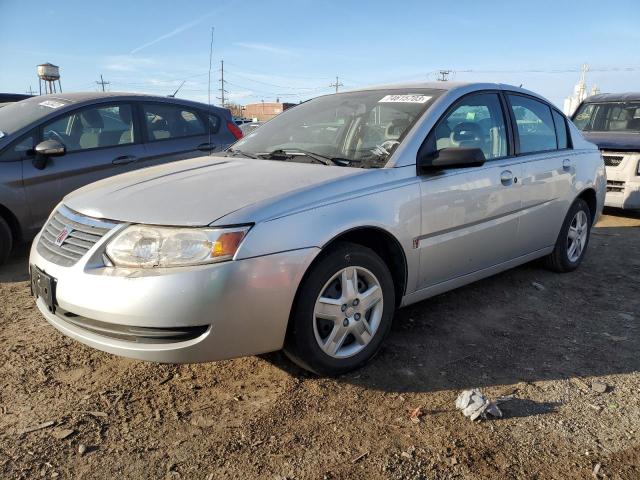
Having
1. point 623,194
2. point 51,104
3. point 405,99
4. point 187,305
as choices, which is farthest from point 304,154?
point 623,194

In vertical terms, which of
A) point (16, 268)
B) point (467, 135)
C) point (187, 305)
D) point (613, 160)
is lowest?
point (16, 268)

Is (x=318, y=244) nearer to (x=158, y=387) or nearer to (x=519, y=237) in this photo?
(x=158, y=387)

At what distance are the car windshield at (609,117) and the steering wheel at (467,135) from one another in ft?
19.2

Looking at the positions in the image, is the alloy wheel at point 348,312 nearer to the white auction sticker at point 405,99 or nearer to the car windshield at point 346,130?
the car windshield at point 346,130

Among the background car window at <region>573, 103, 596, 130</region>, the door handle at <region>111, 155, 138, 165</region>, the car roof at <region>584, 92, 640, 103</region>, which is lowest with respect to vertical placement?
the door handle at <region>111, 155, 138, 165</region>

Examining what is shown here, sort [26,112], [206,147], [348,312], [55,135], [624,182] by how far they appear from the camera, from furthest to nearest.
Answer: [624,182] → [206,147] → [26,112] → [55,135] → [348,312]

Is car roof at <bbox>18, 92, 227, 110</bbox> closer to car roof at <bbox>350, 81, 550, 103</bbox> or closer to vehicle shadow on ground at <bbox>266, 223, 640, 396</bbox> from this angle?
car roof at <bbox>350, 81, 550, 103</bbox>

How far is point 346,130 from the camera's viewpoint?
11.6 feet

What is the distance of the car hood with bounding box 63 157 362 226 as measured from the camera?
8.25ft

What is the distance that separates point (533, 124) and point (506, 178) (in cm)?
84

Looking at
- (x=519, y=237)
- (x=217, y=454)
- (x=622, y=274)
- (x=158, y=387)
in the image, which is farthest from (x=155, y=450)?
(x=622, y=274)

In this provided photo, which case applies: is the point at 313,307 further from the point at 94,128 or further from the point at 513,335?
the point at 94,128

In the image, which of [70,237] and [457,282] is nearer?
[70,237]

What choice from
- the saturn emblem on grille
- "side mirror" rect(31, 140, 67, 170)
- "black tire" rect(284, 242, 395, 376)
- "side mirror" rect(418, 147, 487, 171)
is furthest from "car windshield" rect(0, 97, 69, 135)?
"side mirror" rect(418, 147, 487, 171)
